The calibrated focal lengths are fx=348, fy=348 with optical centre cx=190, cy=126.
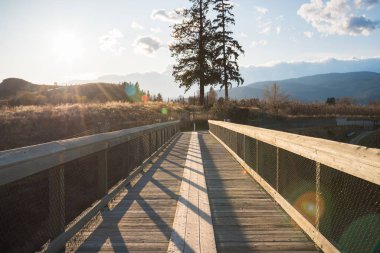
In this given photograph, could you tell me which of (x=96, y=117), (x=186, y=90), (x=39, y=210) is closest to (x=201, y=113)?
(x=186, y=90)

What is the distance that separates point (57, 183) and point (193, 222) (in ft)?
5.81

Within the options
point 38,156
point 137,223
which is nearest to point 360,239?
point 137,223

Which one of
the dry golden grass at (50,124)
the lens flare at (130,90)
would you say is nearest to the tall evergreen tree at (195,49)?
the dry golden grass at (50,124)

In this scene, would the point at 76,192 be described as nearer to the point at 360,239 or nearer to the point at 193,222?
the point at 193,222

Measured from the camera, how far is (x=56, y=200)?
3615 mm

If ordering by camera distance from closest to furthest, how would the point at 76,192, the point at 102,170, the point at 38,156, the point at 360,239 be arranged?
the point at 38,156 < the point at 102,170 < the point at 360,239 < the point at 76,192

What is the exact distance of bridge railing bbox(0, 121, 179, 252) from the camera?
3029 mm

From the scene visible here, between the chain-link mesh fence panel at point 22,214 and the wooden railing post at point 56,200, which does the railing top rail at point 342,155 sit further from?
the chain-link mesh fence panel at point 22,214

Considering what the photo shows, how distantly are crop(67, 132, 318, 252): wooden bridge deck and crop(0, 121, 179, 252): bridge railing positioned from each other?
0.26m

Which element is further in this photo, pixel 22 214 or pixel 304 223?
pixel 22 214

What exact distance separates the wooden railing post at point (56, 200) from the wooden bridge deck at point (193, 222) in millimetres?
251

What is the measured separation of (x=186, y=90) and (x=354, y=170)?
47.9m

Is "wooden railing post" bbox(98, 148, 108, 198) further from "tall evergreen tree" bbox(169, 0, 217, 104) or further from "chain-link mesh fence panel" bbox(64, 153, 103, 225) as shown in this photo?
"tall evergreen tree" bbox(169, 0, 217, 104)

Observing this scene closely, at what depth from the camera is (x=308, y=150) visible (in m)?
4.09
